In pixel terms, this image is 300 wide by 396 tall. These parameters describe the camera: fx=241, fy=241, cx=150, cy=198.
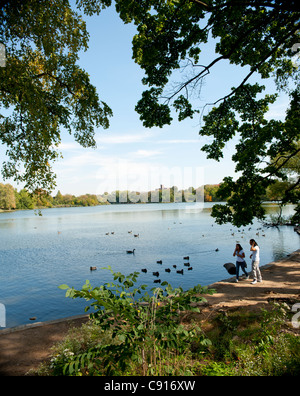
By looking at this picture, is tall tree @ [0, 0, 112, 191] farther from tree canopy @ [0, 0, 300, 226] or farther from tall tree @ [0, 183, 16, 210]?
tall tree @ [0, 183, 16, 210]

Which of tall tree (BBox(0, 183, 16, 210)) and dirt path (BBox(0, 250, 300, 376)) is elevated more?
tall tree (BBox(0, 183, 16, 210))

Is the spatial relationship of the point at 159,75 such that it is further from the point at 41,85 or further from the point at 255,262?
the point at 255,262

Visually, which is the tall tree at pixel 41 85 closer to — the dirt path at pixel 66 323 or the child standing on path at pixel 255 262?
the dirt path at pixel 66 323

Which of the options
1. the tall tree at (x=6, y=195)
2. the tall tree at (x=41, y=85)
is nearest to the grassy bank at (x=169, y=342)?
the tall tree at (x=41, y=85)

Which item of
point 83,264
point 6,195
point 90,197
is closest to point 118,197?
point 90,197

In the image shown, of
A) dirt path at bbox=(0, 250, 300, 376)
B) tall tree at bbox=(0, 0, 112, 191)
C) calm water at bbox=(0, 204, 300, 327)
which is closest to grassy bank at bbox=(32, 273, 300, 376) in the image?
dirt path at bbox=(0, 250, 300, 376)

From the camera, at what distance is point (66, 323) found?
8.37m

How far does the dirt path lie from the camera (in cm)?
605

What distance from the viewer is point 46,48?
6.59 meters

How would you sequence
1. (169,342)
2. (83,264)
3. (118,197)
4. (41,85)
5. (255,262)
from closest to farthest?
(169,342)
(41,85)
(255,262)
(83,264)
(118,197)

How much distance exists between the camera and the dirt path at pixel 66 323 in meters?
6.05

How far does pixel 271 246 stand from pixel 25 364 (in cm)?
2904

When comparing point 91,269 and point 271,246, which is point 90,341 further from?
point 271,246

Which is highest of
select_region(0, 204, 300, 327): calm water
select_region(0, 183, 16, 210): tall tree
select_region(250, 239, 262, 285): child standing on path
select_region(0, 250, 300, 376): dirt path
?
select_region(0, 183, 16, 210): tall tree
